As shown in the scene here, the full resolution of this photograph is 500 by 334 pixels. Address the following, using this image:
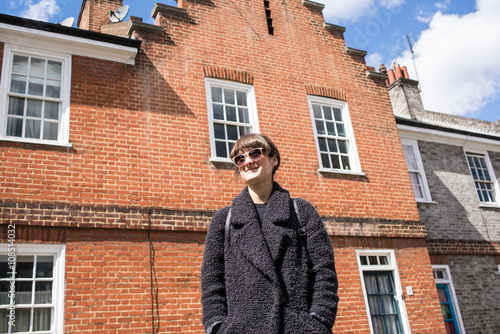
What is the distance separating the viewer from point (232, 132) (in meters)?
9.22

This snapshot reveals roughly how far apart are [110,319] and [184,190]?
103 inches

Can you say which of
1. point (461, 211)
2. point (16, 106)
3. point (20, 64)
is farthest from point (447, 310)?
point (20, 64)

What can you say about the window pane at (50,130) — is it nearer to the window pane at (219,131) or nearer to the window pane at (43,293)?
the window pane at (43,293)

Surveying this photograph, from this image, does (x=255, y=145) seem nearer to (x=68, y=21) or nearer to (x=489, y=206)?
(x=68, y=21)

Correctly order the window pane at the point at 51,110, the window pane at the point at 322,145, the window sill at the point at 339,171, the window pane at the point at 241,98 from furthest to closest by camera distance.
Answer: the window pane at the point at 322,145 → the window sill at the point at 339,171 → the window pane at the point at 241,98 → the window pane at the point at 51,110

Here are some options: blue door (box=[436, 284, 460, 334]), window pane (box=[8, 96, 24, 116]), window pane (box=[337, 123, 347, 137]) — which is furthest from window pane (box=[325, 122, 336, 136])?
window pane (box=[8, 96, 24, 116])

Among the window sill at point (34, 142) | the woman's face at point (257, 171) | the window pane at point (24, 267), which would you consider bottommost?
the woman's face at point (257, 171)

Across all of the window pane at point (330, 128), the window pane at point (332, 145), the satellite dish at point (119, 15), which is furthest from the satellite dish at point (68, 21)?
the window pane at point (332, 145)

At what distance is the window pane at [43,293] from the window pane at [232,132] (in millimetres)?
4480

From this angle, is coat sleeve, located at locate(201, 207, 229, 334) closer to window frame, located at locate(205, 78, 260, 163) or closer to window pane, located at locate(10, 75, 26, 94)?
window frame, located at locate(205, 78, 260, 163)

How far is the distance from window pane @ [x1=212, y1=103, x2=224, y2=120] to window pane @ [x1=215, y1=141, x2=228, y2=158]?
605mm

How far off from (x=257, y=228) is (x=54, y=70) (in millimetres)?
6840

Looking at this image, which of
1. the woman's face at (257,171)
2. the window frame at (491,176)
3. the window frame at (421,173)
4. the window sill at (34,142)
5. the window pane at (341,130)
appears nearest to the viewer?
the woman's face at (257,171)

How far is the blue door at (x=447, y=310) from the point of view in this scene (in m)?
11.5
